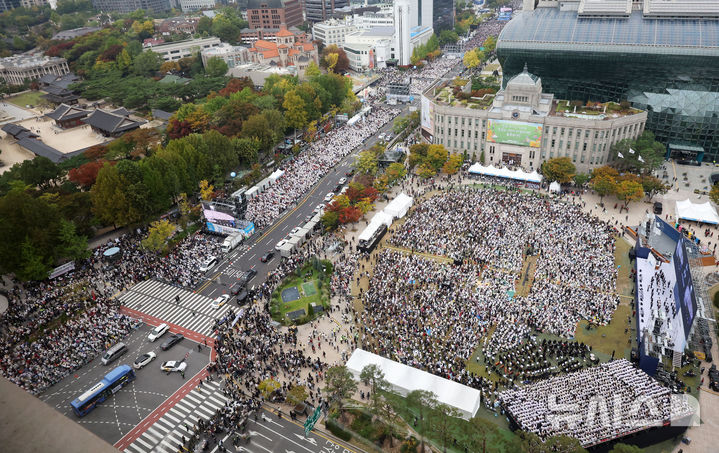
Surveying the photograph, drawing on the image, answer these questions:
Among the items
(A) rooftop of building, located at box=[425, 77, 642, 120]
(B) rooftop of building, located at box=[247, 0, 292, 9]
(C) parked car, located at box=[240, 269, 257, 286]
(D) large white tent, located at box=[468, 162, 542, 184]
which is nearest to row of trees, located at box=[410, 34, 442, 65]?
(A) rooftop of building, located at box=[425, 77, 642, 120]

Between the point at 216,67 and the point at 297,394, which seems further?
the point at 216,67

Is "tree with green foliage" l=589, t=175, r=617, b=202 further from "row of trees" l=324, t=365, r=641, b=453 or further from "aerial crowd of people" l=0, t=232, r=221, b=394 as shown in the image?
"aerial crowd of people" l=0, t=232, r=221, b=394

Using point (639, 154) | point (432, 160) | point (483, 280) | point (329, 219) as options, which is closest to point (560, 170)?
point (639, 154)

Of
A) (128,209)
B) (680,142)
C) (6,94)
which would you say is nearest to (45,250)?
(128,209)

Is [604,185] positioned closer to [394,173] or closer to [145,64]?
[394,173]

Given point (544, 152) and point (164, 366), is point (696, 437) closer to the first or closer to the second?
point (164, 366)

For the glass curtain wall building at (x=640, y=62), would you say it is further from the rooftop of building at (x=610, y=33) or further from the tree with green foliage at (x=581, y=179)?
the tree with green foliage at (x=581, y=179)
